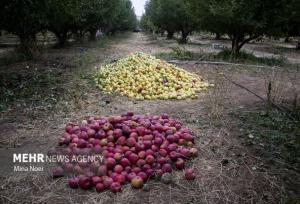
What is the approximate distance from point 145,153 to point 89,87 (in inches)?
184

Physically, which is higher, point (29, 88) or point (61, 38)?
point (61, 38)

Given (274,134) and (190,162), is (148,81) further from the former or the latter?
(190,162)

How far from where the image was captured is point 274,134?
514 centimetres

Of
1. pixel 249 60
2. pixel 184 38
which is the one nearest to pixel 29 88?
pixel 249 60

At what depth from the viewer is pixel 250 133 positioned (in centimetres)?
519

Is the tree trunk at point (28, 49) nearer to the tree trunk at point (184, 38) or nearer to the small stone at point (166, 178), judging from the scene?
the small stone at point (166, 178)

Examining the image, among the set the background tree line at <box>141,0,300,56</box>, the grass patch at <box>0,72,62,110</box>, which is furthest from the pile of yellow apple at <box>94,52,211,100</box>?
the background tree line at <box>141,0,300,56</box>

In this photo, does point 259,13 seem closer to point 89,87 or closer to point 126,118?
point 89,87

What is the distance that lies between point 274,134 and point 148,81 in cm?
370

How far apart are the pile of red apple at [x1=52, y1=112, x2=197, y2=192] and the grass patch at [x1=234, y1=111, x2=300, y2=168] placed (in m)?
1.03

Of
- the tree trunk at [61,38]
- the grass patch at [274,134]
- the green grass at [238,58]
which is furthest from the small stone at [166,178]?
the tree trunk at [61,38]

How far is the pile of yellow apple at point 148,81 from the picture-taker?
765cm

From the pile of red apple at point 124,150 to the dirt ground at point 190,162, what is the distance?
125mm

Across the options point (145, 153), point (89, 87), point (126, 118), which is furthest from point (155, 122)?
point (89, 87)
